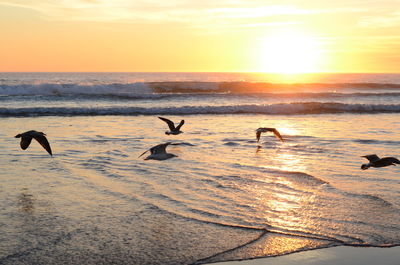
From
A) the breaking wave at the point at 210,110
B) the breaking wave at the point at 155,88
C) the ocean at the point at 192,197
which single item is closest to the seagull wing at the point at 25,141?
the ocean at the point at 192,197

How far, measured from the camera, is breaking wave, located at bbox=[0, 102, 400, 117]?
22.7 m

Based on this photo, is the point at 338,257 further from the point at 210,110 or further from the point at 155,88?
the point at 155,88

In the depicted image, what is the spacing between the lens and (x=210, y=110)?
2516 cm

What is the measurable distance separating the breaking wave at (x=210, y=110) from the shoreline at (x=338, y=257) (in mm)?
18412

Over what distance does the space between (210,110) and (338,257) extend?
20.3 m

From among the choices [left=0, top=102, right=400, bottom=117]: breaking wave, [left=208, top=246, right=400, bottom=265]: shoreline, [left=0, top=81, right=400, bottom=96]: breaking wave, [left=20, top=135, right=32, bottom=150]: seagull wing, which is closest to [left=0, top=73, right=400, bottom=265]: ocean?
[left=208, top=246, right=400, bottom=265]: shoreline

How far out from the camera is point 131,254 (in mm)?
5043

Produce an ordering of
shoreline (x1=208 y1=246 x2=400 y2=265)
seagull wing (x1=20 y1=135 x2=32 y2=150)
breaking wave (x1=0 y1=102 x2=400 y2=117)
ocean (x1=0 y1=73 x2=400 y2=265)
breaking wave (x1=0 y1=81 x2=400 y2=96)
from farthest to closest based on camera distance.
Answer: breaking wave (x1=0 y1=81 x2=400 y2=96)
breaking wave (x1=0 y1=102 x2=400 y2=117)
seagull wing (x1=20 y1=135 x2=32 y2=150)
ocean (x1=0 y1=73 x2=400 y2=265)
shoreline (x1=208 y1=246 x2=400 y2=265)

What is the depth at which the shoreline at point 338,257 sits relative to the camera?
4.91 meters

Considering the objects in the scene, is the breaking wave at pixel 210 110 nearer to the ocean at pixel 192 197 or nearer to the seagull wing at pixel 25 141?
the ocean at pixel 192 197

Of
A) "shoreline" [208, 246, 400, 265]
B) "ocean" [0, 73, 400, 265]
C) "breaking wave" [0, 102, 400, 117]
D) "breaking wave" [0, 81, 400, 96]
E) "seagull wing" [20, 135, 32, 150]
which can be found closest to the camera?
"shoreline" [208, 246, 400, 265]

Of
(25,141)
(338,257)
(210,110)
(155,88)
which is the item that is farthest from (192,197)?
(155,88)

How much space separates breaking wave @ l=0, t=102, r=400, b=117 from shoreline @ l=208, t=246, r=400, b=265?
18.4 meters

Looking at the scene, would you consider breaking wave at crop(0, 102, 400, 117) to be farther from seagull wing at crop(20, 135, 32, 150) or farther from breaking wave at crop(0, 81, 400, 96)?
seagull wing at crop(20, 135, 32, 150)
